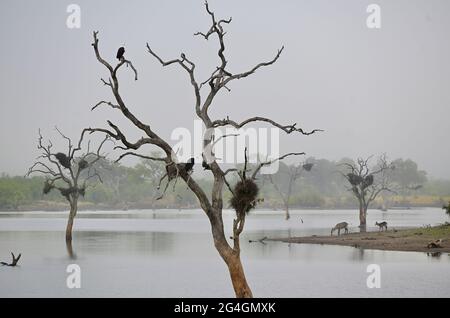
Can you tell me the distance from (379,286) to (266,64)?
39.5 feet

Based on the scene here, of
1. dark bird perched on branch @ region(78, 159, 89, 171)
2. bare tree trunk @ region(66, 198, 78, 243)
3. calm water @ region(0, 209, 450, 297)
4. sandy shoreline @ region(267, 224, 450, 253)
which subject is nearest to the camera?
calm water @ region(0, 209, 450, 297)

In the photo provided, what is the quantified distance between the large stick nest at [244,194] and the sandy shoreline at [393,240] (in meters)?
22.9

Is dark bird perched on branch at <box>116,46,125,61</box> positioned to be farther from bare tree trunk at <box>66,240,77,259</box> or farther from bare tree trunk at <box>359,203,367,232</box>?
bare tree trunk at <box>359,203,367,232</box>

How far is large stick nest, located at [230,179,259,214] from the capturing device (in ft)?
71.1

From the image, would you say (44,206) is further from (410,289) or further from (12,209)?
(410,289)

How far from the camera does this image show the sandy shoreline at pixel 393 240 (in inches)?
1725

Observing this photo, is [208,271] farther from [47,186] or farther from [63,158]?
[47,186]

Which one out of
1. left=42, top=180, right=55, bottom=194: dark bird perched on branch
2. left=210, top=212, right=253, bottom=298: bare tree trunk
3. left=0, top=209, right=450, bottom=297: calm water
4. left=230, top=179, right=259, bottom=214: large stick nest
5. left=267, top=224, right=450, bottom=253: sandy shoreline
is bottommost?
left=0, top=209, right=450, bottom=297: calm water

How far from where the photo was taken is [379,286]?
30344mm

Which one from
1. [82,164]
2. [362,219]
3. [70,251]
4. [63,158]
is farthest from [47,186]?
[362,219]

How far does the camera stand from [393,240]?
47.6 metres

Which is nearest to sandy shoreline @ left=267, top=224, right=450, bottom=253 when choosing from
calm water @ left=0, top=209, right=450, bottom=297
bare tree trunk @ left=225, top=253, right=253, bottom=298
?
calm water @ left=0, top=209, right=450, bottom=297

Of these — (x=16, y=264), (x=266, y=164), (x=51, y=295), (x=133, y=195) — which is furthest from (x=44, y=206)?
(x=266, y=164)

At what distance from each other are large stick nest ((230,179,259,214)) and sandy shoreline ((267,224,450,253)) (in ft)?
75.3
